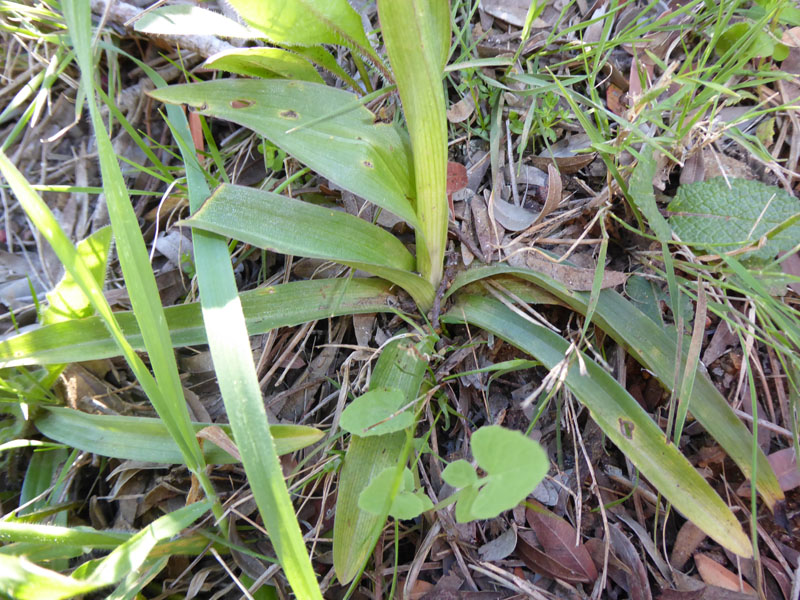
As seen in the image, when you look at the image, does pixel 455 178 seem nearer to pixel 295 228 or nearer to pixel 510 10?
pixel 295 228

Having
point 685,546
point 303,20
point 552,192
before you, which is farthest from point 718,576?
point 303,20

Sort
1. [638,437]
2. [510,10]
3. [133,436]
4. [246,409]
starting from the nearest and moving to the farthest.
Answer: [246,409]
[638,437]
[133,436]
[510,10]

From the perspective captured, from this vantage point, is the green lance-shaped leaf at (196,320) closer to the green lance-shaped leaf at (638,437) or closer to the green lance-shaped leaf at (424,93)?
the green lance-shaped leaf at (424,93)

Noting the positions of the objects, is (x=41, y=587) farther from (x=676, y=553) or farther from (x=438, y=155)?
(x=676, y=553)

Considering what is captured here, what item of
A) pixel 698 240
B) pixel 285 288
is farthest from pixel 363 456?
pixel 698 240

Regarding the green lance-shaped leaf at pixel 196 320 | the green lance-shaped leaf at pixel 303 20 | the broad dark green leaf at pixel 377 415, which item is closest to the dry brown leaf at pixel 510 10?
the green lance-shaped leaf at pixel 303 20

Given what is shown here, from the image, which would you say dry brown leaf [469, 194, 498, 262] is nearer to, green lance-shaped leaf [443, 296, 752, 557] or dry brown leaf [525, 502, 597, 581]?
green lance-shaped leaf [443, 296, 752, 557]
